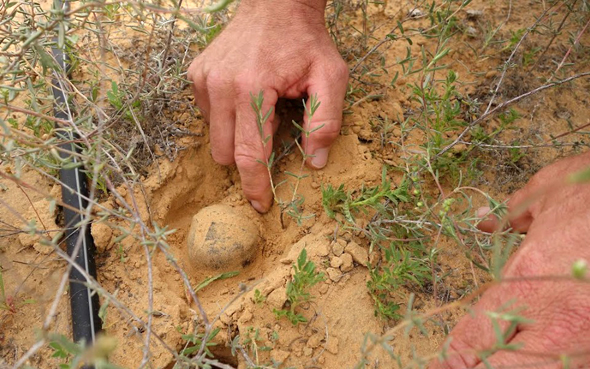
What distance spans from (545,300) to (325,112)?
48.9 inches

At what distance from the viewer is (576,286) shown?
143 centimetres

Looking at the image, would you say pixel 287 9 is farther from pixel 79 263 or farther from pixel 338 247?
pixel 79 263

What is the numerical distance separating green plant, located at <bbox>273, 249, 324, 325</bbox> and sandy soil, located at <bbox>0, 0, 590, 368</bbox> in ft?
0.18

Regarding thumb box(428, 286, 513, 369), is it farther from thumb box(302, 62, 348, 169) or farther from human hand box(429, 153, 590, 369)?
thumb box(302, 62, 348, 169)

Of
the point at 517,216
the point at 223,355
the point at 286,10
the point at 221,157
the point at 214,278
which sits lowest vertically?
the point at 223,355

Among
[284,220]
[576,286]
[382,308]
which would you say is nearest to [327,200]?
[284,220]

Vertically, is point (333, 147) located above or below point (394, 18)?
below

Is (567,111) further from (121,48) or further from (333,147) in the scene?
(121,48)

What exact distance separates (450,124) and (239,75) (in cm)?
105

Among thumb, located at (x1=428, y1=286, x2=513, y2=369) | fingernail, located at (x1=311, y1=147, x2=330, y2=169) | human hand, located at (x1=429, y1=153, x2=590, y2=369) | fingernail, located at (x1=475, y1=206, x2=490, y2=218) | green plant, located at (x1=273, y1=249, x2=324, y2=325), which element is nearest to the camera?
human hand, located at (x1=429, y1=153, x2=590, y2=369)

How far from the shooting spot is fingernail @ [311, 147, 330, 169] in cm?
234

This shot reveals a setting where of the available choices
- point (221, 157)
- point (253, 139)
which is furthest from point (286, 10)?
point (221, 157)

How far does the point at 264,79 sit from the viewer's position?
2244 mm

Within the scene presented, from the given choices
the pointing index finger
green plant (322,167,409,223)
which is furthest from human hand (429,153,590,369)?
the pointing index finger
